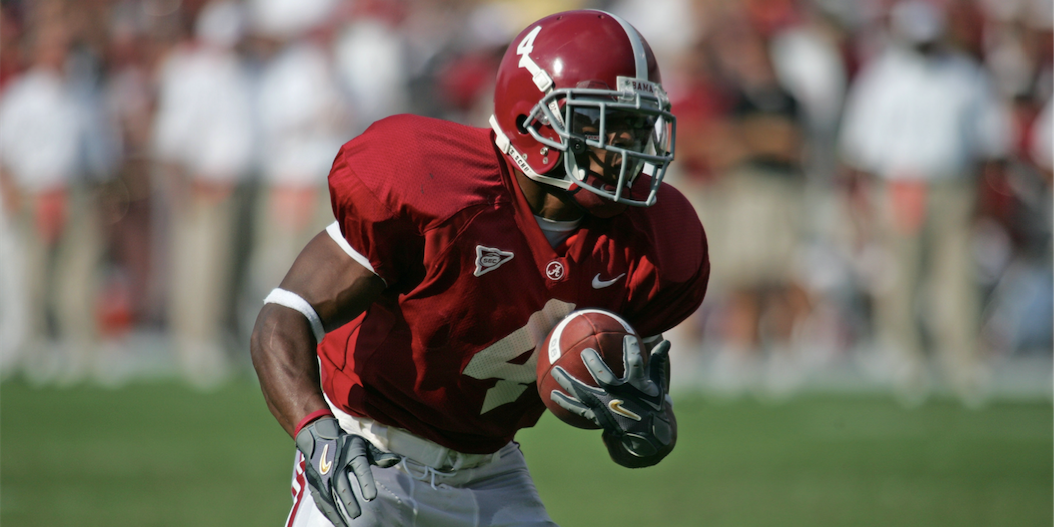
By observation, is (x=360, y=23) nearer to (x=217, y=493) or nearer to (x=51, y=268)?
(x=51, y=268)

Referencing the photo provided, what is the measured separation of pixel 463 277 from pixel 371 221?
0.24 metres

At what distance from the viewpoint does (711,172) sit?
831 centimetres

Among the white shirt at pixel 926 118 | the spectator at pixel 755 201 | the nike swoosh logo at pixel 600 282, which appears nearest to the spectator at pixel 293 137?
the spectator at pixel 755 201

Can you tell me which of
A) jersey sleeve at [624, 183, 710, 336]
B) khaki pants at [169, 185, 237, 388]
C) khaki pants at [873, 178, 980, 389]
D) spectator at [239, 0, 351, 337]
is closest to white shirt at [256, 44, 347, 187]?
spectator at [239, 0, 351, 337]

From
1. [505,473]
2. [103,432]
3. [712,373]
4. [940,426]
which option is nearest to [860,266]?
[712,373]

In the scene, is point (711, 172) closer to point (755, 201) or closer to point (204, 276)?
point (755, 201)

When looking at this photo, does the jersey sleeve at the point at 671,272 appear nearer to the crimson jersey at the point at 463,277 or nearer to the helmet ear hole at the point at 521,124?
the crimson jersey at the point at 463,277

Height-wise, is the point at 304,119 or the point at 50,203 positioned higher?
the point at 304,119

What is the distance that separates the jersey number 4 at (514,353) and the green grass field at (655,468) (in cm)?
221

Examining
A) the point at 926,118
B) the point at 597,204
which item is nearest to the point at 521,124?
the point at 597,204

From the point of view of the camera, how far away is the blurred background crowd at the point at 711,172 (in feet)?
26.2

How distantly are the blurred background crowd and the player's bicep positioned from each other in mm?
5849

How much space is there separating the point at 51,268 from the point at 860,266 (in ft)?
20.9

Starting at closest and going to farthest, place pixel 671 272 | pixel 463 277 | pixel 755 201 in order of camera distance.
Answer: pixel 463 277 < pixel 671 272 < pixel 755 201
